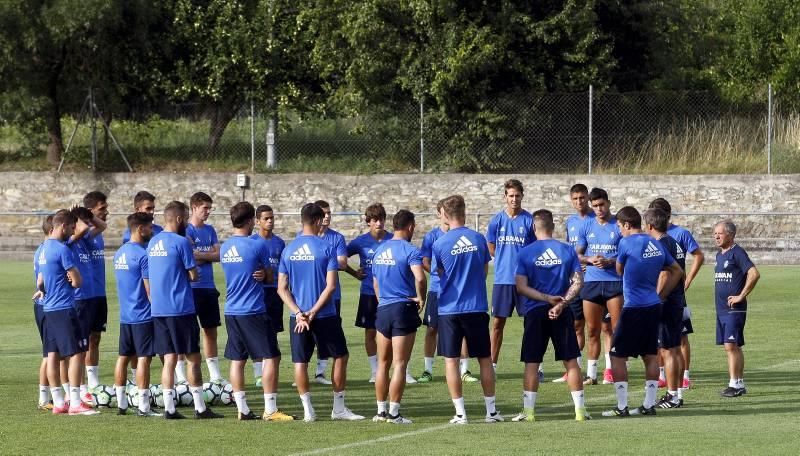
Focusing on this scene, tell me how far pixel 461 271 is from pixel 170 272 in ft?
9.04

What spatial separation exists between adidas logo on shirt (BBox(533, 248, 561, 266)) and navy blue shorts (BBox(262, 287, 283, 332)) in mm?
3338

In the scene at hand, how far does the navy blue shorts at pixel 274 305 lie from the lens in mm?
14234

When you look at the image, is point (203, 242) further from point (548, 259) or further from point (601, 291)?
point (601, 291)

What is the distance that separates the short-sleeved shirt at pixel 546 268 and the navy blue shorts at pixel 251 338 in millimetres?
2418

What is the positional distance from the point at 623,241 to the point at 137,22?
27.6 m

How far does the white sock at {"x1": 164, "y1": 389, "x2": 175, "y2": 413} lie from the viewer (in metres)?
12.3

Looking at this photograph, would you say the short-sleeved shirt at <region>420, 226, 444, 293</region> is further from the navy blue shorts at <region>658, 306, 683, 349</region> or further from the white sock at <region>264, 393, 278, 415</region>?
the navy blue shorts at <region>658, 306, 683, 349</region>

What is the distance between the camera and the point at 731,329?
45.2ft

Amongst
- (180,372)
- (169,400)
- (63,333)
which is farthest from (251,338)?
(180,372)

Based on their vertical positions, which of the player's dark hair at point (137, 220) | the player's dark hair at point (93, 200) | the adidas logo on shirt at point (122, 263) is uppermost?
the player's dark hair at point (93, 200)

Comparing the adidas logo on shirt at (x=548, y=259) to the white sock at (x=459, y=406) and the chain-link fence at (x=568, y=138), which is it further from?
the chain-link fence at (x=568, y=138)

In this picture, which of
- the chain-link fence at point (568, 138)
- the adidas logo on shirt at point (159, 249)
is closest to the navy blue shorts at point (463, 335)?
the adidas logo on shirt at point (159, 249)

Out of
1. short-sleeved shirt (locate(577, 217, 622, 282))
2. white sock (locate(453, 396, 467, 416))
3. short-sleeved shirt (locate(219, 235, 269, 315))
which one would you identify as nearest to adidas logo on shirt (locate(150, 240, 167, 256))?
short-sleeved shirt (locate(219, 235, 269, 315))

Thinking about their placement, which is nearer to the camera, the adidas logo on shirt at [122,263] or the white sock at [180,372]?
the adidas logo on shirt at [122,263]
